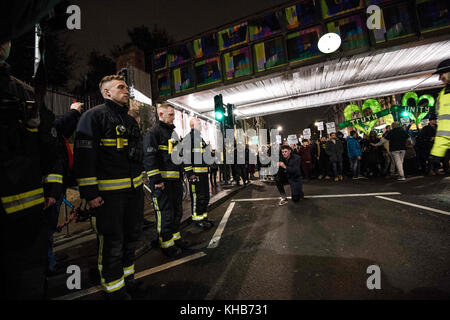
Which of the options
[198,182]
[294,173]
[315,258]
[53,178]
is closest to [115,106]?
[53,178]

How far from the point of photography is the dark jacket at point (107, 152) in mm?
1838

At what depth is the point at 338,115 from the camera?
4981 cm

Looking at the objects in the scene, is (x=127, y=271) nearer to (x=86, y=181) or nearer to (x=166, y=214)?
(x=166, y=214)

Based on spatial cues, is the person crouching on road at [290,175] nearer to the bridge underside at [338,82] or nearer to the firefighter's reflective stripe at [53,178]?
the firefighter's reflective stripe at [53,178]

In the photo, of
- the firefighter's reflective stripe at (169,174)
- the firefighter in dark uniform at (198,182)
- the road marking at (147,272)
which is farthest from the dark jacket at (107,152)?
the firefighter in dark uniform at (198,182)

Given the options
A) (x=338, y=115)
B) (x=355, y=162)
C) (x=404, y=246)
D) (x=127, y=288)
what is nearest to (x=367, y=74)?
(x=355, y=162)

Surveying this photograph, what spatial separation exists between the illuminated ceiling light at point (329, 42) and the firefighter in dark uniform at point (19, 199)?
32.1ft

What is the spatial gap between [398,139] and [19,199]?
33.6ft

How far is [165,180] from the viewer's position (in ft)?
10.3

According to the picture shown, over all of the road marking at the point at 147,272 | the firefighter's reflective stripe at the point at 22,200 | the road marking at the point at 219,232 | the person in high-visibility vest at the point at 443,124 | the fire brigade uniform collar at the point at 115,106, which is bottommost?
the road marking at the point at 147,272

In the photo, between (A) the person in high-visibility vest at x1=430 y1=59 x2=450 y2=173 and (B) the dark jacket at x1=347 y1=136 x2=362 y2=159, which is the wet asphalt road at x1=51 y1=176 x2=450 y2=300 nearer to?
(A) the person in high-visibility vest at x1=430 y1=59 x2=450 y2=173

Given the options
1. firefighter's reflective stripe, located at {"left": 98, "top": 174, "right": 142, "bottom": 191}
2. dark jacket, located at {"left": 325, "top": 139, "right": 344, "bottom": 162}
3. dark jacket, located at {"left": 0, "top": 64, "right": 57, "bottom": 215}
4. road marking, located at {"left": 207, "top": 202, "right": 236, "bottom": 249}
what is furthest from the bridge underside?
dark jacket, located at {"left": 0, "top": 64, "right": 57, "bottom": 215}

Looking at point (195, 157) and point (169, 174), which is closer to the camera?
point (169, 174)

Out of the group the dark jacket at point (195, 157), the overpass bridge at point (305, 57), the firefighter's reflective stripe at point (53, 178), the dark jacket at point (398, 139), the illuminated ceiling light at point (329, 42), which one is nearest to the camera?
the firefighter's reflective stripe at point (53, 178)
